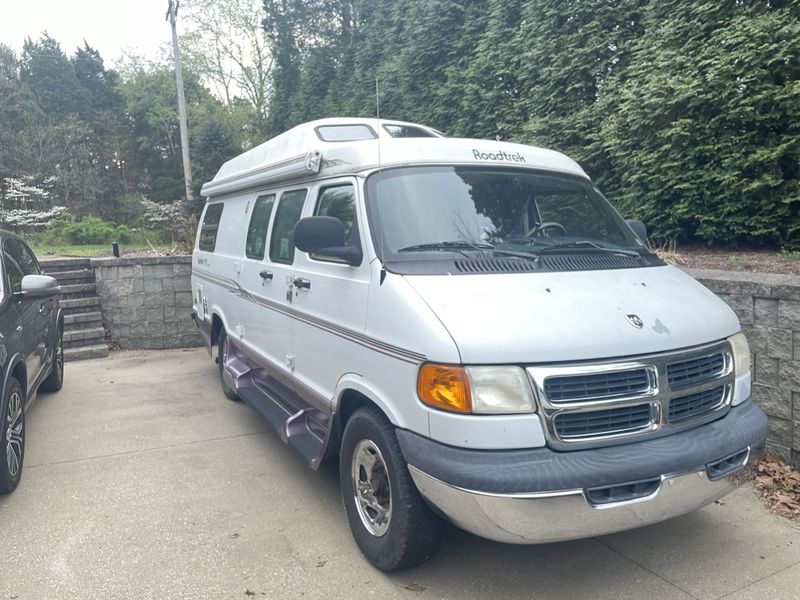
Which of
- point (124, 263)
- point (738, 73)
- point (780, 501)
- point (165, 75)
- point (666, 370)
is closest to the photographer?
point (666, 370)

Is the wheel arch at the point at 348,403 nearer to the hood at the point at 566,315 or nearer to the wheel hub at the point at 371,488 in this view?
the wheel hub at the point at 371,488

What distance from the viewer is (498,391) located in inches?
108

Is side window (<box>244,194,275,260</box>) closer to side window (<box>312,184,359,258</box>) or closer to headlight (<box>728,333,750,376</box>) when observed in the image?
side window (<box>312,184,359,258</box>)

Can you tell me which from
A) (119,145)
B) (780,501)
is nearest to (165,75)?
(119,145)

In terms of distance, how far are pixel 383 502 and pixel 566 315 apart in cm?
138

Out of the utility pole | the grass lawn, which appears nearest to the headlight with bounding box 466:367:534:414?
the grass lawn

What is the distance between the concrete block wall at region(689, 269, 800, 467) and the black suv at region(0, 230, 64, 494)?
16.9 feet

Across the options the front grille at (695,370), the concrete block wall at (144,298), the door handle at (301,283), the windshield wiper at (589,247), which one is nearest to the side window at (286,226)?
the door handle at (301,283)

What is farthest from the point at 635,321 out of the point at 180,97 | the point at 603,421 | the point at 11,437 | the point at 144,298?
the point at 180,97

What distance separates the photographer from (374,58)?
18.1 metres

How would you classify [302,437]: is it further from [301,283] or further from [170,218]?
[170,218]

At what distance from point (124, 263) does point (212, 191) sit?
9.56 feet

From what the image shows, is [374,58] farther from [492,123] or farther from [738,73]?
[738,73]

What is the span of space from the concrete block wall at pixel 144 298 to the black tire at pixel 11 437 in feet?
15.2
